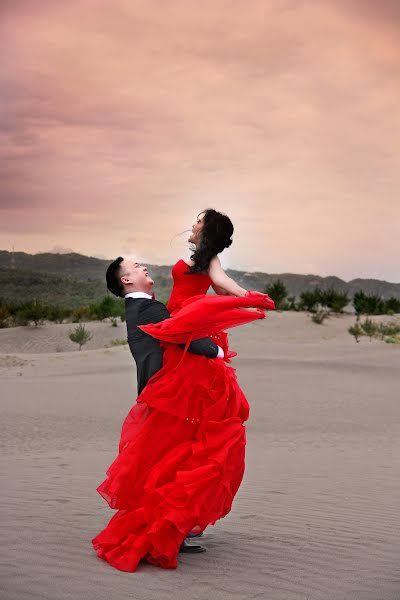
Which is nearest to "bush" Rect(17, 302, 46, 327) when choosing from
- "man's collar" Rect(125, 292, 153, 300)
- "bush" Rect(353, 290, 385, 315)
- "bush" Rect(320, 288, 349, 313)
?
"bush" Rect(320, 288, 349, 313)

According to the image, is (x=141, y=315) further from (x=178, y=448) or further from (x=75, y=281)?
(x=75, y=281)

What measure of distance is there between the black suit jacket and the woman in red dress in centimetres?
7

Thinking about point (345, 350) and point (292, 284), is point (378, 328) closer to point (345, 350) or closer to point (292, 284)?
point (345, 350)

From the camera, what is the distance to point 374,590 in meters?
5.40

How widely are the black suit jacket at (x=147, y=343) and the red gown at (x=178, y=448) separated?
70mm

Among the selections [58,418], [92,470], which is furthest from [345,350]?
[92,470]

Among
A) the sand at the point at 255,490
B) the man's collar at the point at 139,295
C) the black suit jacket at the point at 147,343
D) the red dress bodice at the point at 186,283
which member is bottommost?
the sand at the point at 255,490

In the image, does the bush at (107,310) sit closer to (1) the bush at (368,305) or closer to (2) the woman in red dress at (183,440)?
(1) the bush at (368,305)

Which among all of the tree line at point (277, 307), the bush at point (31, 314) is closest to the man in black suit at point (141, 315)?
the bush at point (31, 314)

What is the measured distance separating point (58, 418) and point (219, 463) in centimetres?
1136

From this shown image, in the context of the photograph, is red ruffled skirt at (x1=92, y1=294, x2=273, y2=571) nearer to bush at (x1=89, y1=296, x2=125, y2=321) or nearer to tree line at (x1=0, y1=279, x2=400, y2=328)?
tree line at (x1=0, y1=279, x2=400, y2=328)

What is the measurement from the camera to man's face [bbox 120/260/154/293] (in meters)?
6.13

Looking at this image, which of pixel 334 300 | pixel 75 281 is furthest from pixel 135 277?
pixel 75 281

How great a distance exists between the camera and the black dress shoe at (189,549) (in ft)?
19.7
